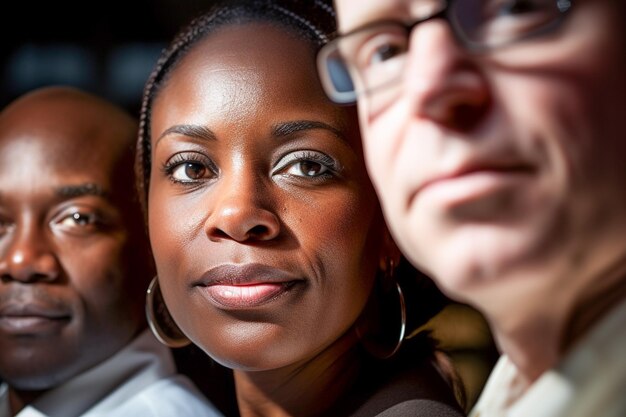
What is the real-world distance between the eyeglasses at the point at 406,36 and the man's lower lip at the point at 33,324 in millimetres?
560

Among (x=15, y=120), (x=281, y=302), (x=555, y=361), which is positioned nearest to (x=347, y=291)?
(x=281, y=302)

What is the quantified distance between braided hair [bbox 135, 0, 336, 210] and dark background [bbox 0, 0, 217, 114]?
21 centimetres

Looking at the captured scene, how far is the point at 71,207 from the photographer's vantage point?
3.67ft

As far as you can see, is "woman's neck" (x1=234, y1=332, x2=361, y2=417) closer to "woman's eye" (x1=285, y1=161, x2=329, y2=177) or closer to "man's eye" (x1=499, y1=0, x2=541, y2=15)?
"woman's eye" (x1=285, y1=161, x2=329, y2=177)

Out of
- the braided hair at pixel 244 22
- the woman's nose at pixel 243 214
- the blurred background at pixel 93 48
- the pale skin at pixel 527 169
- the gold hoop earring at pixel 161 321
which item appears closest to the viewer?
the pale skin at pixel 527 169

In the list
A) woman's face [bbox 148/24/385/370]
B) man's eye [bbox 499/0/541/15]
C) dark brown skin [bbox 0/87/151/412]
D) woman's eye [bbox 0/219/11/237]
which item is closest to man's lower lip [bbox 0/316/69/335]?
dark brown skin [bbox 0/87/151/412]

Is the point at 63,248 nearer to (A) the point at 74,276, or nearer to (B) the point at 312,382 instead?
(A) the point at 74,276

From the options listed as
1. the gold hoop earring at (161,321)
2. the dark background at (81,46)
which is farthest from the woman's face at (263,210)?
the dark background at (81,46)

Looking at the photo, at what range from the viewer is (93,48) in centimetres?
130

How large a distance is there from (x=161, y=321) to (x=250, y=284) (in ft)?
0.83

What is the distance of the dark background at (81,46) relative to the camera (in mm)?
1249

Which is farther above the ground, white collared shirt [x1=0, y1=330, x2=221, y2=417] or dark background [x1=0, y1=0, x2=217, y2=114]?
dark background [x1=0, y1=0, x2=217, y2=114]

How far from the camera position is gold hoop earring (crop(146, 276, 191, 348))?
105 cm

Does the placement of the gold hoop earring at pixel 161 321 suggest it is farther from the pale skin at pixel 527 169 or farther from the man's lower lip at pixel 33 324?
the pale skin at pixel 527 169
